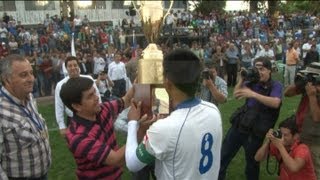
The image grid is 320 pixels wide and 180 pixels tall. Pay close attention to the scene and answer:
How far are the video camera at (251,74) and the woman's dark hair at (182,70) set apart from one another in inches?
85.7

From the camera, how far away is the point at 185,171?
8.58 ft

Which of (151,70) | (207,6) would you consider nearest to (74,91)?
(151,70)

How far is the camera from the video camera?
4.69 m

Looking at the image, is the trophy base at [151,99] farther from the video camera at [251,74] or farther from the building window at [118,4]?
the building window at [118,4]

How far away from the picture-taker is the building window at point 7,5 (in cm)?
2913

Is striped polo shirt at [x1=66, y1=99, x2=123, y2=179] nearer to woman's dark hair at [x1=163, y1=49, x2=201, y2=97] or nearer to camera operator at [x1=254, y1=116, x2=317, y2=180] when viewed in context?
woman's dark hair at [x1=163, y1=49, x2=201, y2=97]

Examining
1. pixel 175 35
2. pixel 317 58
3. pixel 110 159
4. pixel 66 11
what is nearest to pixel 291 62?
pixel 317 58

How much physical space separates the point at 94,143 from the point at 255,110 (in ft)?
7.90

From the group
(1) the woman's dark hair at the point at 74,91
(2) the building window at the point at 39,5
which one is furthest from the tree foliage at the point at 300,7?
(1) the woman's dark hair at the point at 74,91

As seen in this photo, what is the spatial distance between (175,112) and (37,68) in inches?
522

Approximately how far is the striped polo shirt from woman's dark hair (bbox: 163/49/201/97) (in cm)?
72

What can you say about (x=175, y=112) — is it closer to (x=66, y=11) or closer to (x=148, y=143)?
(x=148, y=143)

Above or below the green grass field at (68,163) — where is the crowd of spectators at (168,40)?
above

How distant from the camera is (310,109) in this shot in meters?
4.31
